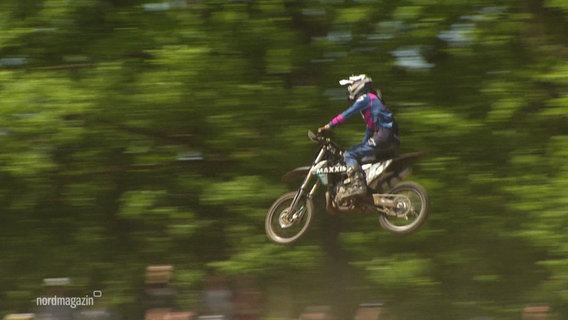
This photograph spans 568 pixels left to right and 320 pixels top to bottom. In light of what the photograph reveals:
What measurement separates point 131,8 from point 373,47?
2514mm

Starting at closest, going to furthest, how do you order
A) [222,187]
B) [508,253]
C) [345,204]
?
[345,204] → [222,187] → [508,253]

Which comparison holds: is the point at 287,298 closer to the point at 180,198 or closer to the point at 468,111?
the point at 180,198

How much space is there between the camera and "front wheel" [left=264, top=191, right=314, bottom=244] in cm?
808

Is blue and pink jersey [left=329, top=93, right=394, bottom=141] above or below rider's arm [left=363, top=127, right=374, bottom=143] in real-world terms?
above

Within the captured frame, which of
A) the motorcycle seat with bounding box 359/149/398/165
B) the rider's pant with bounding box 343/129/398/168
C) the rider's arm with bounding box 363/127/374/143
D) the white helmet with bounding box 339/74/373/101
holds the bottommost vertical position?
the motorcycle seat with bounding box 359/149/398/165

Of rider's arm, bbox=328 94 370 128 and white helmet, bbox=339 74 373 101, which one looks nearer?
rider's arm, bbox=328 94 370 128

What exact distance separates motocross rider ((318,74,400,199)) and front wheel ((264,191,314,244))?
38cm

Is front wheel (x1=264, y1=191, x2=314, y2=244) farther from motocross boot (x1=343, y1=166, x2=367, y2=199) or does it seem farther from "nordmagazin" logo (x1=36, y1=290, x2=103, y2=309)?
"nordmagazin" logo (x1=36, y1=290, x2=103, y2=309)

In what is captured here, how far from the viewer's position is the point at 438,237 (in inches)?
400

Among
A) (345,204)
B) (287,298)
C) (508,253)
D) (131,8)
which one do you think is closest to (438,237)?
(508,253)

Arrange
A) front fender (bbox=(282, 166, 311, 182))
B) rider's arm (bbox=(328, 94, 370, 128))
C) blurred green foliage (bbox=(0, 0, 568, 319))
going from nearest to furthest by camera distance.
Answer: rider's arm (bbox=(328, 94, 370, 128))
front fender (bbox=(282, 166, 311, 182))
blurred green foliage (bbox=(0, 0, 568, 319))

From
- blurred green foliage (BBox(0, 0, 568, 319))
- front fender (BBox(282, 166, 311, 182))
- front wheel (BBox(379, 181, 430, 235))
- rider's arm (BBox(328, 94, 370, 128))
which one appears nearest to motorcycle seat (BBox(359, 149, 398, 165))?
front wheel (BBox(379, 181, 430, 235))

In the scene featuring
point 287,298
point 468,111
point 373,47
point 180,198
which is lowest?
point 287,298

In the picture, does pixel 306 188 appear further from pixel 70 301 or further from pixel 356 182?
pixel 70 301
